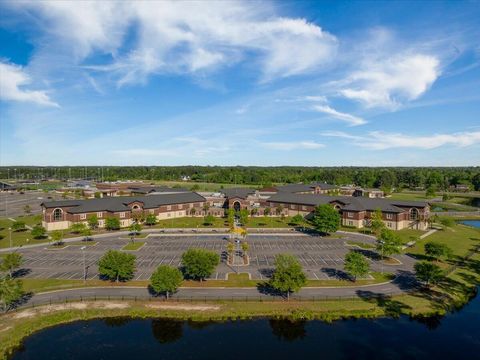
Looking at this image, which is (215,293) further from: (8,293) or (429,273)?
(429,273)

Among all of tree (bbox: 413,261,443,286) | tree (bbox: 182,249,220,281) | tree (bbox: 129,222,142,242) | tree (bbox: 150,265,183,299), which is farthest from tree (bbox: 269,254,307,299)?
tree (bbox: 129,222,142,242)

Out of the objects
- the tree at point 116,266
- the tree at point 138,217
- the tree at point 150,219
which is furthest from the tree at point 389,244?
the tree at point 138,217

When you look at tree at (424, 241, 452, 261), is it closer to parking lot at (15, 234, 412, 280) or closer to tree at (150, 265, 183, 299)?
→ parking lot at (15, 234, 412, 280)

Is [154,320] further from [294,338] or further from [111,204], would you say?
[111,204]

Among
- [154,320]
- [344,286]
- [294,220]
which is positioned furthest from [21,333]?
[294,220]

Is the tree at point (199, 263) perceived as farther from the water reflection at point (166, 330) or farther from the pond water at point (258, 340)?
the pond water at point (258, 340)

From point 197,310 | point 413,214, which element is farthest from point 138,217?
point 413,214
